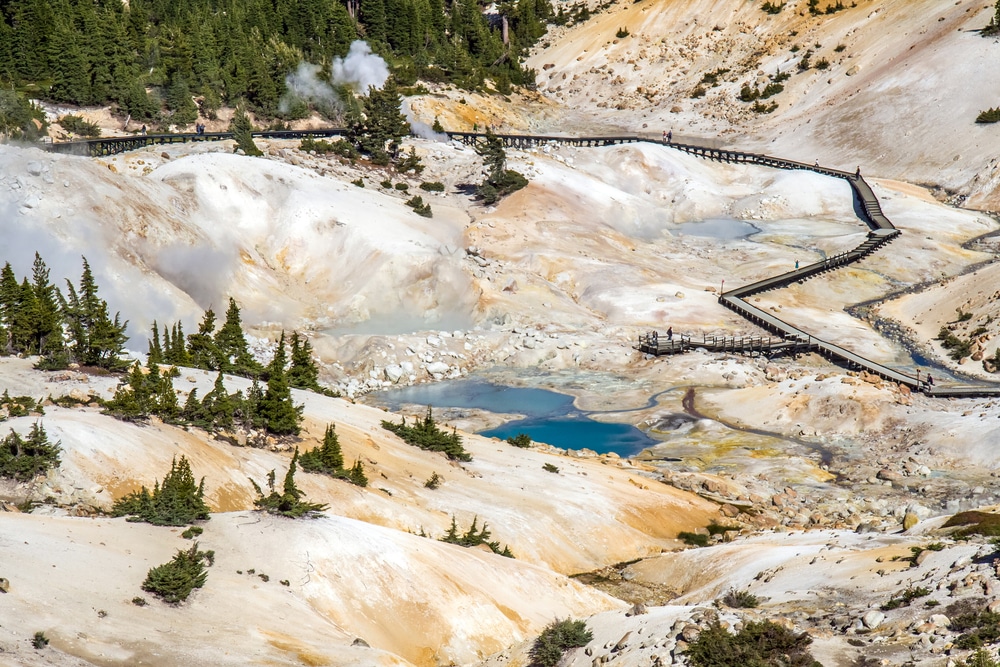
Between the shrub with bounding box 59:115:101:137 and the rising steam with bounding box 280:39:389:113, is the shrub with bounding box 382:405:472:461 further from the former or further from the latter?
the rising steam with bounding box 280:39:389:113

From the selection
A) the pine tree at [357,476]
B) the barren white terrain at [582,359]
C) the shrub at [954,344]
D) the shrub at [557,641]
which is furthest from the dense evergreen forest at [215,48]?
the shrub at [557,641]

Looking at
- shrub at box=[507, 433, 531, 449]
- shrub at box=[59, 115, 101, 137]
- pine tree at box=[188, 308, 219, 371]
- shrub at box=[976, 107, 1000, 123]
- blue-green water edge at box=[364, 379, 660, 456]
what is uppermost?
shrub at box=[59, 115, 101, 137]

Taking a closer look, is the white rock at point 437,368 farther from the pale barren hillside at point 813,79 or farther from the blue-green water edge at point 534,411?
the pale barren hillside at point 813,79

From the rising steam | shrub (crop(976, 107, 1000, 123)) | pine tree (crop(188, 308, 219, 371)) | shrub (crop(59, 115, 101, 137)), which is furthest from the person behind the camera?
the rising steam

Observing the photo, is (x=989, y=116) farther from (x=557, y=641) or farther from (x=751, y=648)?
(x=751, y=648)

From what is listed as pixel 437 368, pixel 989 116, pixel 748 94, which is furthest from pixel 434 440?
pixel 748 94

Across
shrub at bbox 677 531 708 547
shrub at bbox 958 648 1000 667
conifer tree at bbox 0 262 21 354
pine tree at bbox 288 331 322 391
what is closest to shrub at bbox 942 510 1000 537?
shrub at bbox 958 648 1000 667
